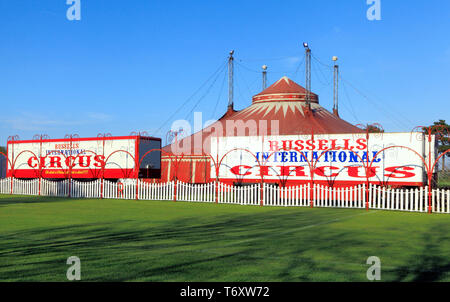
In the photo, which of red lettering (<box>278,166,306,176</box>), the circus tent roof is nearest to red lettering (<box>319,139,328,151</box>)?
red lettering (<box>278,166,306,176</box>)

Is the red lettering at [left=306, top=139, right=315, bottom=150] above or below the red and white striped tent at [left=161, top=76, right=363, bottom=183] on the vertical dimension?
below

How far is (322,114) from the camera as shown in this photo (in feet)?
160

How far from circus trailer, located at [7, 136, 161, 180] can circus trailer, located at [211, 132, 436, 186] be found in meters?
4.48

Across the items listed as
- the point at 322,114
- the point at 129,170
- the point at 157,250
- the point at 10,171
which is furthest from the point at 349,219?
the point at 322,114

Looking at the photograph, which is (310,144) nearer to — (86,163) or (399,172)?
(399,172)

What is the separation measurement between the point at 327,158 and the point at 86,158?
15830 mm

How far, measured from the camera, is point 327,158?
81.6 ft

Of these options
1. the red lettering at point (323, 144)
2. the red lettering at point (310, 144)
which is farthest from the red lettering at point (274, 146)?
the red lettering at point (323, 144)

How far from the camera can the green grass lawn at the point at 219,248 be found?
283 inches

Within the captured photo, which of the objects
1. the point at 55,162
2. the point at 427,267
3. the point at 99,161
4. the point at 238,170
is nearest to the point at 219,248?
the point at 427,267

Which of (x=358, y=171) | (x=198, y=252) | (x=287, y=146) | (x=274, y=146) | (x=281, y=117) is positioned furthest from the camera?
(x=281, y=117)

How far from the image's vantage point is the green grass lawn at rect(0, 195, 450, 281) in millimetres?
7188

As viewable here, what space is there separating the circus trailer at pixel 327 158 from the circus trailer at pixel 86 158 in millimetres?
4480

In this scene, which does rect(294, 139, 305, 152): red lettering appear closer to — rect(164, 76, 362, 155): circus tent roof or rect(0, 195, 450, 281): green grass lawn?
rect(0, 195, 450, 281): green grass lawn
